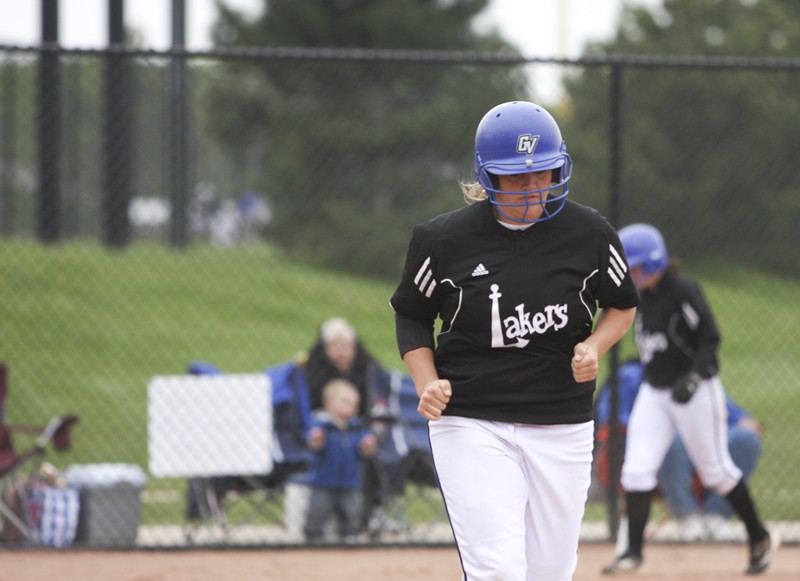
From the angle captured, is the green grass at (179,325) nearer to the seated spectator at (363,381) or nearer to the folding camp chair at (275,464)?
the folding camp chair at (275,464)

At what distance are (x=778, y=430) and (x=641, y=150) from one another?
16.7ft

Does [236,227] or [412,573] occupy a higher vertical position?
[236,227]

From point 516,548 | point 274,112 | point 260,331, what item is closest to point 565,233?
point 516,548

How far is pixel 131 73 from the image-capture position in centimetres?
1289

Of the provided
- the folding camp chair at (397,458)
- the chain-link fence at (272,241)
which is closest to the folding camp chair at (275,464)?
the chain-link fence at (272,241)

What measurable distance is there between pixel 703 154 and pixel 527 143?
12.5 m

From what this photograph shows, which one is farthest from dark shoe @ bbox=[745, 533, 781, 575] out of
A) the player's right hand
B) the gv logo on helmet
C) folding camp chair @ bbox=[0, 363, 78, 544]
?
Result: folding camp chair @ bbox=[0, 363, 78, 544]

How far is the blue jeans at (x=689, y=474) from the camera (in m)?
7.73

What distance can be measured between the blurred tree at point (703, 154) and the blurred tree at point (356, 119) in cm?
120

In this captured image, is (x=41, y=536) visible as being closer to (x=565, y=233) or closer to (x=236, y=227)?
(x=565, y=233)

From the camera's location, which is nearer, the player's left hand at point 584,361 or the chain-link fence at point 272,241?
the player's left hand at point 584,361

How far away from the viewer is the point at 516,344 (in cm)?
372

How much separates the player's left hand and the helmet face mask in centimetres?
40

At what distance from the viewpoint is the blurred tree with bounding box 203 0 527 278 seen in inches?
591
